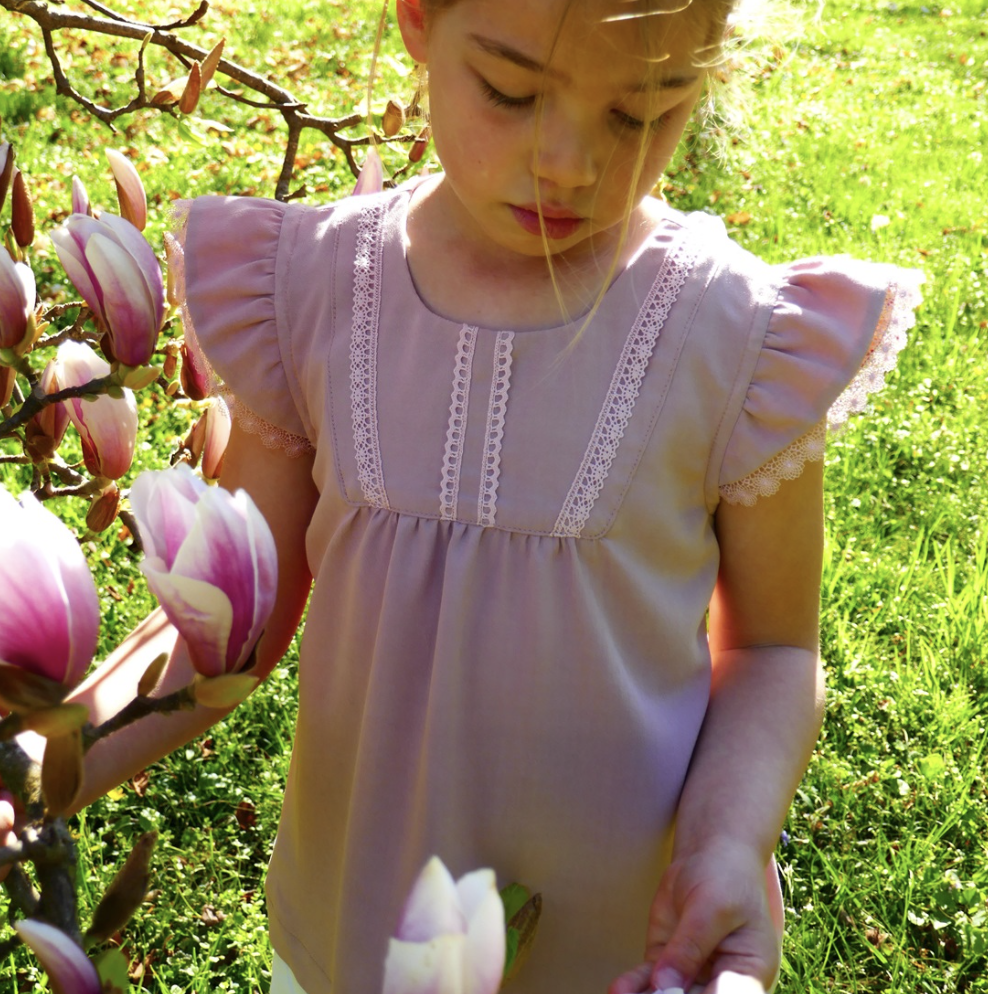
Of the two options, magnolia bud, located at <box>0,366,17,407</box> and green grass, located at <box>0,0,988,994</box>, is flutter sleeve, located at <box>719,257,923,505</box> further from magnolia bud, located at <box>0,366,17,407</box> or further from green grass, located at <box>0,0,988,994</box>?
magnolia bud, located at <box>0,366,17,407</box>

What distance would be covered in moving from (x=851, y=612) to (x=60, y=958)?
7.85ft

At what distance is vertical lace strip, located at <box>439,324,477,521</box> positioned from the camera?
111cm

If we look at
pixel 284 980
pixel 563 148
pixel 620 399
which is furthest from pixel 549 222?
pixel 284 980

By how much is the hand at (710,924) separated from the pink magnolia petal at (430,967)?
309 mm

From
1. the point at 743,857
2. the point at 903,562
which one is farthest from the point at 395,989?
→ the point at 903,562

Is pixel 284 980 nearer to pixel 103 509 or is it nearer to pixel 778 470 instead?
pixel 103 509

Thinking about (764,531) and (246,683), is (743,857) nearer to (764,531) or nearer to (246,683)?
(764,531)

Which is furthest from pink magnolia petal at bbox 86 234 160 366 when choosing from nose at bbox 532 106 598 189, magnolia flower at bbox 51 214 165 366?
nose at bbox 532 106 598 189

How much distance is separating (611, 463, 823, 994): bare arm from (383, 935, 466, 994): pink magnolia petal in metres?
0.47

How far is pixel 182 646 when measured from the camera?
0.98 m

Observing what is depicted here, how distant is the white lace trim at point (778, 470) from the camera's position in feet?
3.53

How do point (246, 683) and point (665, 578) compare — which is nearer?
point (246, 683)

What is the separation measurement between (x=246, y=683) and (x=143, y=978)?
1.56m

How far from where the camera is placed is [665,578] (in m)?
1.11
